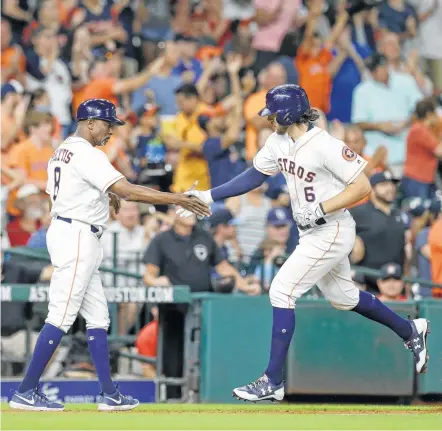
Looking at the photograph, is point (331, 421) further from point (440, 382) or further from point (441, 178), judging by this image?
point (441, 178)

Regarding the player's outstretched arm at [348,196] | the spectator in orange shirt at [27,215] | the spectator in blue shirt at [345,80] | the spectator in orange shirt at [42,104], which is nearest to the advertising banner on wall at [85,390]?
Answer: the spectator in orange shirt at [27,215]

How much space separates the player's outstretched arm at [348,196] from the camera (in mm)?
8281

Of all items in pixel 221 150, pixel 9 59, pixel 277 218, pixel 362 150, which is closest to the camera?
pixel 277 218

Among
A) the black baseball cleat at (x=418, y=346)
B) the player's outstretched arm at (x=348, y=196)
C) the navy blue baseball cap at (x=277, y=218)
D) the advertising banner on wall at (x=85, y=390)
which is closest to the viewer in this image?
the player's outstretched arm at (x=348, y=196)

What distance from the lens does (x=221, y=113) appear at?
48.4 ft

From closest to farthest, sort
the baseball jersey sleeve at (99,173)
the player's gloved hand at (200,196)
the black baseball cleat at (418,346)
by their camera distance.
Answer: the baseball jersey sleeve at (99,173) → the player's gloved hand at (200,196) → the black baseball cleat at (418,346)

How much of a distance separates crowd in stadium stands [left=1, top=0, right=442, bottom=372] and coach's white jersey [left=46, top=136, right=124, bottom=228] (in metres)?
2.65

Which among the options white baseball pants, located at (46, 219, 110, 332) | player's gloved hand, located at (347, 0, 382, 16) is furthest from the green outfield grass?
player's gloved hand, located at (347, 0, 382, 16)

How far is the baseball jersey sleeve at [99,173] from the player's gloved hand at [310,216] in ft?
4.04

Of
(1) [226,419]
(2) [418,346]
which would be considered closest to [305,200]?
(2) [418,346]

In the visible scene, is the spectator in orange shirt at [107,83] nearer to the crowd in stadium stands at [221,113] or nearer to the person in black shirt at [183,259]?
the crowd in stadium stands at [221,113]

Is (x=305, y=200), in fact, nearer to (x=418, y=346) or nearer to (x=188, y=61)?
(x=418, y=346)

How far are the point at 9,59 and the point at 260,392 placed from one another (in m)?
7.31

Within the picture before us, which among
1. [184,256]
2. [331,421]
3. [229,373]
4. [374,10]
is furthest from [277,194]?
[331,421]
